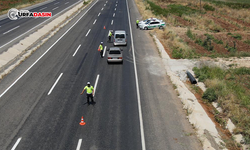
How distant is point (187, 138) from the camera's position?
1291 centimetres

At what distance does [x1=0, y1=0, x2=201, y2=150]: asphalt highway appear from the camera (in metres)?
12.6

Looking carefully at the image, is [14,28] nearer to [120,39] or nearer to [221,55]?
[120,39]

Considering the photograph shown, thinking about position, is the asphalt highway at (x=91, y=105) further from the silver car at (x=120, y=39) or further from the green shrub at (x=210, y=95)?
the green shrub at (x=210, y=95)

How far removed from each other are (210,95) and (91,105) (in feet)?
28.9

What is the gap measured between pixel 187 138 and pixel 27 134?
9013 mm

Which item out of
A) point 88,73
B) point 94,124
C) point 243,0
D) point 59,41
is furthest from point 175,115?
point 243,0

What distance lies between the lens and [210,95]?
17.2 metres

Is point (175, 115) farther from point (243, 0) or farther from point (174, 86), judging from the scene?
point (243, 0)

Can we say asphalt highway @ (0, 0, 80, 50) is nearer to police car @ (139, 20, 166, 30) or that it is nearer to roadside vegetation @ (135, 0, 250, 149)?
police car @ (139, 20, 166, 30)

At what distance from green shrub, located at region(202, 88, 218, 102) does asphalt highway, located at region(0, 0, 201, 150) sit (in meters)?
2.16

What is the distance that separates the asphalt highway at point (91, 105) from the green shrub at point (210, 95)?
2157mm

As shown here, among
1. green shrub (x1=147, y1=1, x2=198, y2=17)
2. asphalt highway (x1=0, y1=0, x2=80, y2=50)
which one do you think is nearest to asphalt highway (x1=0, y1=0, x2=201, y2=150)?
asphalt highway (x1=0, y1=0, x2=80, y2=50)

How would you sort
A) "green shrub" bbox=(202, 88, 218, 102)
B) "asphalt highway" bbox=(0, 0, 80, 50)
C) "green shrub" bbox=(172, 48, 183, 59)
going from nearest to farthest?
"green shrub" bbox=(202, 88, 218, 102)
"green shrub" bbox=(172, 48, 183, 59)
"asphalt highway" bbox=(0, 0, 80, 50)

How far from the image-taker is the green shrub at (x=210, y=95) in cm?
1705
